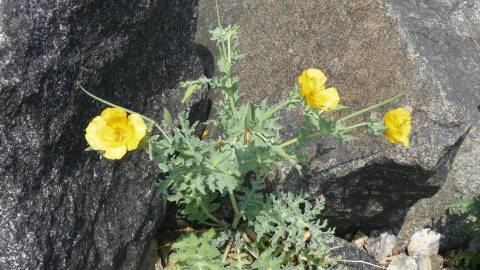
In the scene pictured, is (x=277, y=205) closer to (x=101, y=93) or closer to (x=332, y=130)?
(x=332, y=130)

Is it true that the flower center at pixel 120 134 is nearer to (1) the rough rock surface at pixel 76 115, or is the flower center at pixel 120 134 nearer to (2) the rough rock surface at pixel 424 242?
(1) the rough rock surface at pixel 76 115

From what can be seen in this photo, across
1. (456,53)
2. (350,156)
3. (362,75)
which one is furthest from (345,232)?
(456,53)

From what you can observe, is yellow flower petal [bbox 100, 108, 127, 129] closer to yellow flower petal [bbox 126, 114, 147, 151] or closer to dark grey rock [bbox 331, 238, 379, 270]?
yellow flower petal [bbox 126, 114, 147, 151]

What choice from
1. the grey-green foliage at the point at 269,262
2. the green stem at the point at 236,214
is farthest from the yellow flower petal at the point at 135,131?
the grey-green foliage at the point at 269,262

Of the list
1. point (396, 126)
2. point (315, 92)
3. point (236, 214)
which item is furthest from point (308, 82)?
point (236, 214)

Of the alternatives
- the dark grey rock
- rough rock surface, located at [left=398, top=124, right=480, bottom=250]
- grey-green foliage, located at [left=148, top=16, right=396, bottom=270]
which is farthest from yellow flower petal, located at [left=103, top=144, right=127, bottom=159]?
rough rock surface, located at [left=398, top=124, right=480, bottom=250]

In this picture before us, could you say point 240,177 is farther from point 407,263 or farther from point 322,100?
point 407,263
